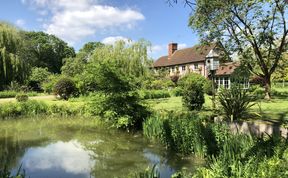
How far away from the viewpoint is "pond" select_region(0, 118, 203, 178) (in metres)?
7.88

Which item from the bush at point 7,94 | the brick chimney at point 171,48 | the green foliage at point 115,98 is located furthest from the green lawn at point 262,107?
the brick chimney at point 171,48

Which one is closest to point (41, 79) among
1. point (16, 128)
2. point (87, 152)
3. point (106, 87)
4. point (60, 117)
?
point (60, 117)

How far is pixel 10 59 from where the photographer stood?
3159 centimetres

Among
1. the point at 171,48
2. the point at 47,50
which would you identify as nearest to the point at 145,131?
the point at 171,48

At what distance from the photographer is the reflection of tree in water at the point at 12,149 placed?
8627 millimetres

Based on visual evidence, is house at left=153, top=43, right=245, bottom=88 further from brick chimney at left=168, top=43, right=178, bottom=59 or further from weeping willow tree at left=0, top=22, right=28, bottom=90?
weeping willow tree at left=0, top=22, right=28, bottom=90

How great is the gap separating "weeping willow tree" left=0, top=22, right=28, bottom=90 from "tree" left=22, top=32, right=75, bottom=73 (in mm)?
24620

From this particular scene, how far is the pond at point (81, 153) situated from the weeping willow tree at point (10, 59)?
19119 mm

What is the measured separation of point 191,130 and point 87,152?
3663 millimetres

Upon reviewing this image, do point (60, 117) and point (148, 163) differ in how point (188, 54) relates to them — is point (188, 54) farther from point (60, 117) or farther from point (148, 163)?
point (148, 163)

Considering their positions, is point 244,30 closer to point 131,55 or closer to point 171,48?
point 131,55

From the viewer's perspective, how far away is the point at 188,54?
149 ft

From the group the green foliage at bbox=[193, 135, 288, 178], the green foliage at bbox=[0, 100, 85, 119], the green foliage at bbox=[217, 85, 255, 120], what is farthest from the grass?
the green foliage at bbox=[0, 100, 85, 119]

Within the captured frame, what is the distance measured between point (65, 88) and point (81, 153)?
15418mm
